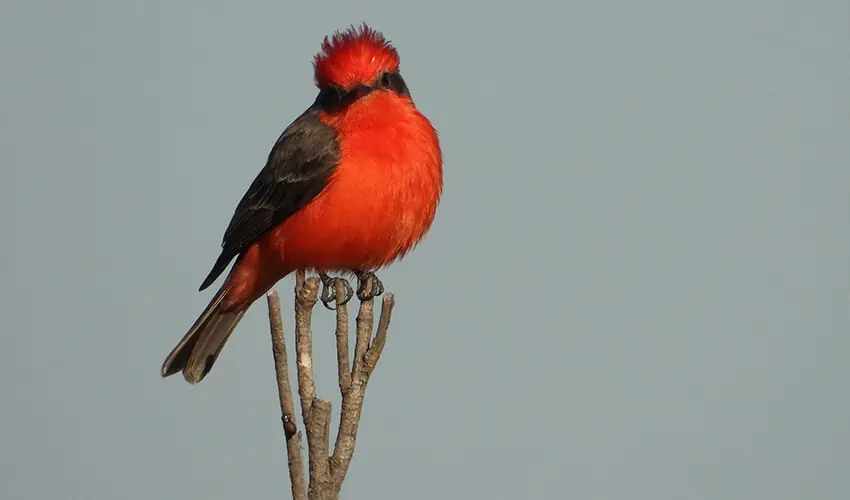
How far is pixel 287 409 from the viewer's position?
4.58 m

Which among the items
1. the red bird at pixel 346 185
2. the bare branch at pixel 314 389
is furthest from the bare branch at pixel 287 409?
the red bird at pixel 346 185

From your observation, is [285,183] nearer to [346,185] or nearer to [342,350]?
[346,185]

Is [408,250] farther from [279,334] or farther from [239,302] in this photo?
[279,334]

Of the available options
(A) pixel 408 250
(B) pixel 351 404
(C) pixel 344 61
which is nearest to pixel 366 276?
(A) pixel 408 250

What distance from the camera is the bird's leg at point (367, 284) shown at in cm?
623

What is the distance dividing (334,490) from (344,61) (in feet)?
9.60

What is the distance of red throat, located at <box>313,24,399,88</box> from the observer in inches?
263

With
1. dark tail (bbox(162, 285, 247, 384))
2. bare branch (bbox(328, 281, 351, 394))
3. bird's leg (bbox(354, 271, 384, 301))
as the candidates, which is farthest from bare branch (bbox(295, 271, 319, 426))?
dark tail (bbox(162, 285, 247, 384))

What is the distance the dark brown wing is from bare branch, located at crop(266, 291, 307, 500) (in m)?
2.07

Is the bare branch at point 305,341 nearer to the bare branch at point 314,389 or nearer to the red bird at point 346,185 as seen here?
the bare branch at point 314,389

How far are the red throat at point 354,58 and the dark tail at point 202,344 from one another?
157 centimetres

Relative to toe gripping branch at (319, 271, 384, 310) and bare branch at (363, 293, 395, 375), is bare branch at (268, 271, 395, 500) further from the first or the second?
toe gripping branch at (319, 271, 384, 310)

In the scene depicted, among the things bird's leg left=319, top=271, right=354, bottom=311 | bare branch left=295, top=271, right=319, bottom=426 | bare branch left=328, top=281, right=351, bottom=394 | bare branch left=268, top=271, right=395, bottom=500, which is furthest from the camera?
bird's leg left=319, top=271, right=354, bottom=311

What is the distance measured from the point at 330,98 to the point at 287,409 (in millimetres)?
2772
